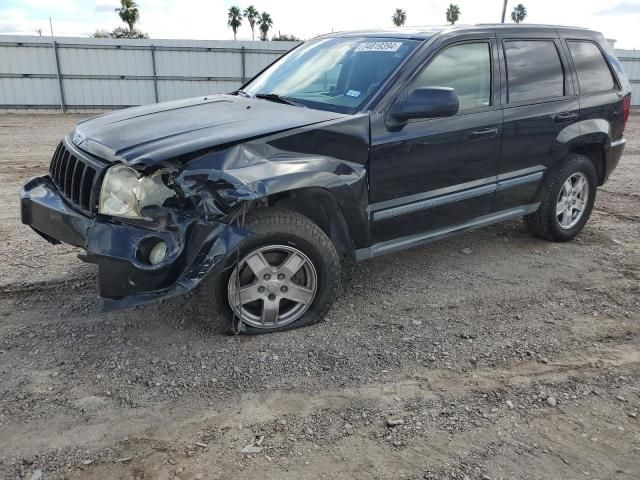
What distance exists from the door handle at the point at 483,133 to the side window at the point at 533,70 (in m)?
0.35

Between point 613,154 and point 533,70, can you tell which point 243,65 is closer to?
point 613,154

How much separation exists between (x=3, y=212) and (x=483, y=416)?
5.36 meters

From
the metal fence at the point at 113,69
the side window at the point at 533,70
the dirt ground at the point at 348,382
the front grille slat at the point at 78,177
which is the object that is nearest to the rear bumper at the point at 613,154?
the side window at the point at 533,70

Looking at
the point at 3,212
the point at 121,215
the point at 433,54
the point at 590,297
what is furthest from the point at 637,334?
the point at 3,212

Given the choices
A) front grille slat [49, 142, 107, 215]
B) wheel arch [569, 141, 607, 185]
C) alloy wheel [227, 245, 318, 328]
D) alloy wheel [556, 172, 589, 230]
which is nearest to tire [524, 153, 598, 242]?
alloy wheel [556, 172, 589, 230]

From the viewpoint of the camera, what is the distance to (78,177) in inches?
134

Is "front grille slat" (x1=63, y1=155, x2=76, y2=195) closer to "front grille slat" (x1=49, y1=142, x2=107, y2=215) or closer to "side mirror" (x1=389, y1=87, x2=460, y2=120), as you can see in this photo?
"front grille slat" (x1=49, y1=142, x2=107, y2=215)

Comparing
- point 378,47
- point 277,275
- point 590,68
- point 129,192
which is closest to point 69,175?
point 129,192

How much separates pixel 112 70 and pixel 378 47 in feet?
53.8

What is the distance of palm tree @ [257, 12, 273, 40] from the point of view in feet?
191

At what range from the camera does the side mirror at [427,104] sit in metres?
3.54

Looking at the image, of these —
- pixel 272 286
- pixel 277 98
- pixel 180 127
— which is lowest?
pixel 272 286

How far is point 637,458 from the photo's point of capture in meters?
2.51

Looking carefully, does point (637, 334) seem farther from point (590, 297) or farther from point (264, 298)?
point (264, 298)
